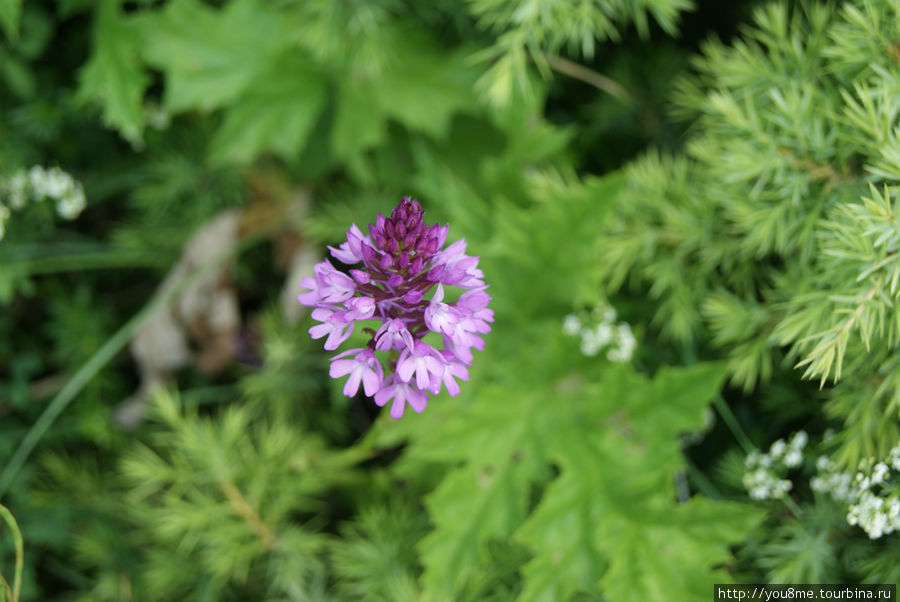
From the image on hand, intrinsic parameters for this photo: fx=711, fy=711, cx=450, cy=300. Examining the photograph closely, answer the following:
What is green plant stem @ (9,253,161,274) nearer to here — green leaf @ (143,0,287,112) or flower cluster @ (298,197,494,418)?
green leaf @ (143,0,287,112)

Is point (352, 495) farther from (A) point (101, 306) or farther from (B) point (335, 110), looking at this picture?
(B) point (335, 110)

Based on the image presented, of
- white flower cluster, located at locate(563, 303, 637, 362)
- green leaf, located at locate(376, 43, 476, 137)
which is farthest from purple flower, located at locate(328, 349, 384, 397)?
green leaf, located at locate(376, 43, 476, 137)

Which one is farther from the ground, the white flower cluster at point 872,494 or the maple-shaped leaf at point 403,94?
the maple-shaped leaf at point 403,94

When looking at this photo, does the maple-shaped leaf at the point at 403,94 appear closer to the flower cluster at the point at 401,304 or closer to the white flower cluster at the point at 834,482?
the flower cluster at the point at 401,304

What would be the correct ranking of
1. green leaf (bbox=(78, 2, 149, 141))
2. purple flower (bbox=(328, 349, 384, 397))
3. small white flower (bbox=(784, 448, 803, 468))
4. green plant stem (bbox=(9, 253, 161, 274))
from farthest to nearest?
green plant stem (bbox=(9, 253, 161, 274)), green leaf (bbox=(78, 2, 149, 141)), small white flower (bbox=(784, 448, 803, 468)), purple flower (bbox=(328, 349, 384, 397))

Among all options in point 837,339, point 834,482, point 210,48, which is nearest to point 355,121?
point 210,48

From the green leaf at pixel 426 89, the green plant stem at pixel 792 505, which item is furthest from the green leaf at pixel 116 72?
the green plant stem at pixel 792 505
